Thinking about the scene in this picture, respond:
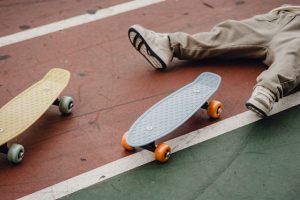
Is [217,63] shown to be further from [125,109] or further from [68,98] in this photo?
[68,98]

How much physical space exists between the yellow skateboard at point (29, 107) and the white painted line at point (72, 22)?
2.76 ft

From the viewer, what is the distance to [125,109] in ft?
11.3

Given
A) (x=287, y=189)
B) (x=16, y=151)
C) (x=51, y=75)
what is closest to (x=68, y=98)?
(x=51, y=75)

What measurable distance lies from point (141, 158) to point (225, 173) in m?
0.48

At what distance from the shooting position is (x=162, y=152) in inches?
115

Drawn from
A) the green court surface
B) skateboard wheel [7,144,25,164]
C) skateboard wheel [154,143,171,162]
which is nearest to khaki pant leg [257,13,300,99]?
the green court surface

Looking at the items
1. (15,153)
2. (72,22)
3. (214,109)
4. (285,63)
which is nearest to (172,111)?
(214,109)

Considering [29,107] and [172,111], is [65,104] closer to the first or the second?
[29,107]

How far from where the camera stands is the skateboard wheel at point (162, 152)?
2.93 m

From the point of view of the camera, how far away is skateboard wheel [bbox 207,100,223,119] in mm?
3252

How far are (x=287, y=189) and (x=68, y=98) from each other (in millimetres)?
1440

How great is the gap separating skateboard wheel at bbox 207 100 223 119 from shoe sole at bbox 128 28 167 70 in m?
0.60

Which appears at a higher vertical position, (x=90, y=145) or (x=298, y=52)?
(x=298, y=52)

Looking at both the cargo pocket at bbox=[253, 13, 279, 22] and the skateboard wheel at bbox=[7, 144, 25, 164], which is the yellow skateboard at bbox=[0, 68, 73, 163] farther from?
the cargo pocket at bbox=[253, 13, 279, 22]
